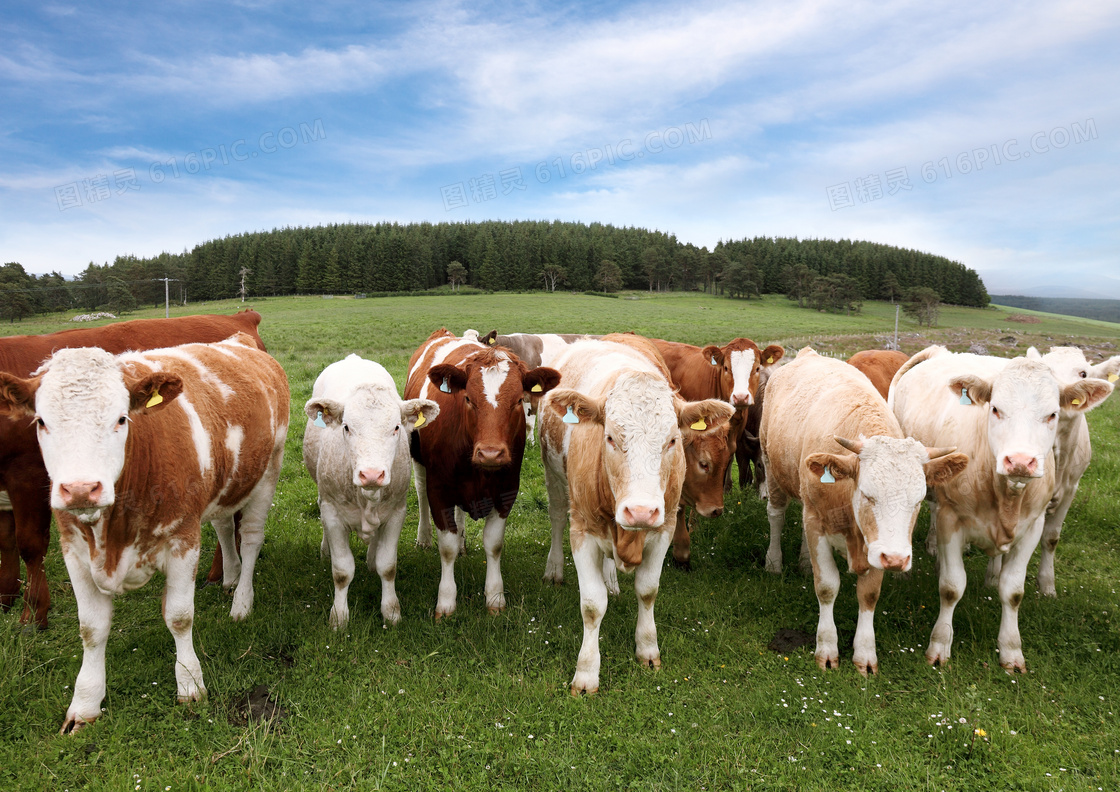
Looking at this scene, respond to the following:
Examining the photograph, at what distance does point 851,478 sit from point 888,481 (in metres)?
0.44

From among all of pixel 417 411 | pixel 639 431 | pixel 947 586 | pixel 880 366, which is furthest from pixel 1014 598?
pixel 417 411

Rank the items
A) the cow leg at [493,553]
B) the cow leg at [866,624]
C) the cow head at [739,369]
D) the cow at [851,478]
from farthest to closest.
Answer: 1. the cow head at [739,369]
2. the cow leg at [493,553]
3. the cow leg at [866,624]
4. the cow at [851,478]

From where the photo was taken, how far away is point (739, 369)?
901 centimetres

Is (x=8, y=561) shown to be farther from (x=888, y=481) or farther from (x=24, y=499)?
(x=888, y=481)

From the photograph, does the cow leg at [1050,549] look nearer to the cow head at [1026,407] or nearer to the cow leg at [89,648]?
the cow head at [1026,407]

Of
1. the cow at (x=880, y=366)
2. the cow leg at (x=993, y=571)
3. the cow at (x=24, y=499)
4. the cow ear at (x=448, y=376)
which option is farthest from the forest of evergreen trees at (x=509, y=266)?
the cow at (x=24, y=499)

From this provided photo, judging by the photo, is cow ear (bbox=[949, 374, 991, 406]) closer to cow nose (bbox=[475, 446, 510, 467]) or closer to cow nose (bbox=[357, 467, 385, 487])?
cow nose (bbox=[475, 446, 510, 467])

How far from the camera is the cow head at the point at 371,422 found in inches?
186

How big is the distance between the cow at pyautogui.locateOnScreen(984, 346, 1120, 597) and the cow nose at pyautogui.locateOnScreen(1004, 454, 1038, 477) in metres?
1.61

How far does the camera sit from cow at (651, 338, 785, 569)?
6.49m

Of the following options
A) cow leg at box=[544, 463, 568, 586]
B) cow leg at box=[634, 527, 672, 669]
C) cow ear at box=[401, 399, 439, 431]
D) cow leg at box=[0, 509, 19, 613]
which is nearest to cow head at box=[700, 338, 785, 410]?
cow leg at box=[544, 463, 568, 586]


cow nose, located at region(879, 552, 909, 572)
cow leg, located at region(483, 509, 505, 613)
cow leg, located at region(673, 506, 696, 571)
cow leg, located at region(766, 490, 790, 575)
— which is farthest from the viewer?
cow leg, located at region(766, 490, 790, 575)

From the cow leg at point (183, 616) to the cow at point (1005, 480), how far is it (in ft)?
19.3

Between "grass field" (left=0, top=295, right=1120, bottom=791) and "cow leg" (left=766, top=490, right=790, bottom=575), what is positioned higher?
"cow leg" (left=766, top=490, right=790, bottom=575)
